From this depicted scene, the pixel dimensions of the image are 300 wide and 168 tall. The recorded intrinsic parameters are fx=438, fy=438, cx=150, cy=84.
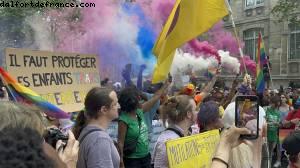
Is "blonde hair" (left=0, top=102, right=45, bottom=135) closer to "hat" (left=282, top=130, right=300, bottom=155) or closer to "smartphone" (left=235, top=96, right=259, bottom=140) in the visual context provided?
"smartphone" (left=235, top=96, right=259, bottom=140)

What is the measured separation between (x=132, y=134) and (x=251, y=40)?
94.7 ft

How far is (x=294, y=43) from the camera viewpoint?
2819cm

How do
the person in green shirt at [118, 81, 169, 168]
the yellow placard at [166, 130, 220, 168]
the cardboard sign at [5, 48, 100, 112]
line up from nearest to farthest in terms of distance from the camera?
the yellow placard at [166, 130, 220, 168], the cardboard sign at [5, 48, 100, 112], the person in green shirt at [118, 81, 169, 168]

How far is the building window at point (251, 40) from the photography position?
31200mm

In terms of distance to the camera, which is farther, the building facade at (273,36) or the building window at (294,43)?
the building facade at (273,36)

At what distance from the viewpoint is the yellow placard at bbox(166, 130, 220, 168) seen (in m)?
3.57

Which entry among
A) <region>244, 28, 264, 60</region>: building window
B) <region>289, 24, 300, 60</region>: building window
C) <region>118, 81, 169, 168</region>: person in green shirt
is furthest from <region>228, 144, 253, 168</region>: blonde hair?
<region>244, 28, 264, 60</region>: building window

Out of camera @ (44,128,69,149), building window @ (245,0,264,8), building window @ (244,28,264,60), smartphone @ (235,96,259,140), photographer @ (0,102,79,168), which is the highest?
building window @ (245,0,264,8)

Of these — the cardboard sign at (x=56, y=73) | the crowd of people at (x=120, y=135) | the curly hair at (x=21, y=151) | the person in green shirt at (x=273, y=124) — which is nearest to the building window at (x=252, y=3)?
the person in green shirt at (x=273, y=124)

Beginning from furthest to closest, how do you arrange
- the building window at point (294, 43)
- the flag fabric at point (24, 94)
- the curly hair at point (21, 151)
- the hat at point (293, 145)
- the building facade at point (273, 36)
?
the building facade at point (273, 36), the building window at point (294, 43), the flag fabric at point (24, 94), the hat at point (293, 145), the curly hair at point (21, 151)

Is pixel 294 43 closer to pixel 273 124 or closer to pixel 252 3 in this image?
pixel 252 3

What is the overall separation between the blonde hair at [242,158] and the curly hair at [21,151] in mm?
1795

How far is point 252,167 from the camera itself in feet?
9.14

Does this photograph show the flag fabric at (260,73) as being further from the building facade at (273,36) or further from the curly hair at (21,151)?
the building facade at (273,36)
